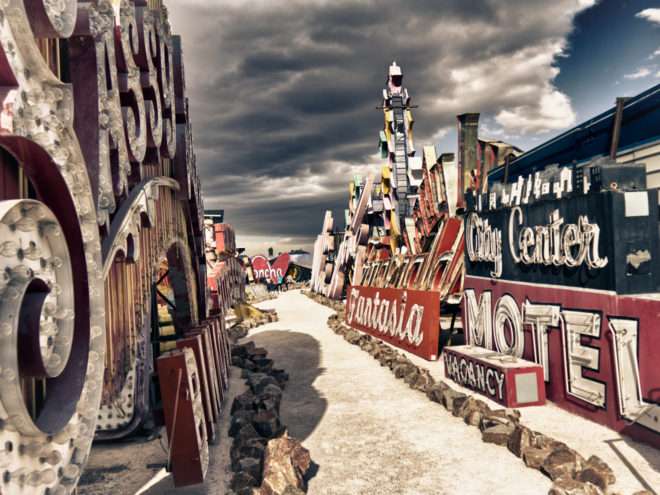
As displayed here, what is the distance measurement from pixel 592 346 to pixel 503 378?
1.88m

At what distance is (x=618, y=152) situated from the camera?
1152cm

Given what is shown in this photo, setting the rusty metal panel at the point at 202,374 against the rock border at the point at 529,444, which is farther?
the rusty metal panel at the point at 202,374

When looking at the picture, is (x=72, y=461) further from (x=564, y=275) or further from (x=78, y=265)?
(x=564, y=275)

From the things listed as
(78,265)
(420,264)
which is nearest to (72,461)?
(78,265)

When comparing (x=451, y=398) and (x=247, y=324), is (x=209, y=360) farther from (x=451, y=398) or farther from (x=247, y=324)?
(x=247, y=324)

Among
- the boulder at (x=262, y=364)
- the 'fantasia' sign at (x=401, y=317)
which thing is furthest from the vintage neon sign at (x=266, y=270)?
the boulder at (x=262, y=364)

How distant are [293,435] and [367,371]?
530 centimetres

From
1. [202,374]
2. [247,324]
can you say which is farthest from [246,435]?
[247,324]

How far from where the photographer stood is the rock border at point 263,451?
6.80 metres

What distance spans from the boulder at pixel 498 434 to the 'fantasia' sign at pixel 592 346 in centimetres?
191

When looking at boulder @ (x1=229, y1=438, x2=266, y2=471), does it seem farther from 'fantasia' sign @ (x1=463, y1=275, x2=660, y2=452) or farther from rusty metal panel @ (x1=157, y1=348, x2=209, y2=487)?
'fantasia' sign @ (x1=463, y1=275, x2=660, y2=452)

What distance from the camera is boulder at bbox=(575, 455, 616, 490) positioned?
6473mm

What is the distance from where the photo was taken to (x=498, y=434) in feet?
27.3

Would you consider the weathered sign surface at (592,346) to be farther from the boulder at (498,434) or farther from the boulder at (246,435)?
the boulder at (246,435)
